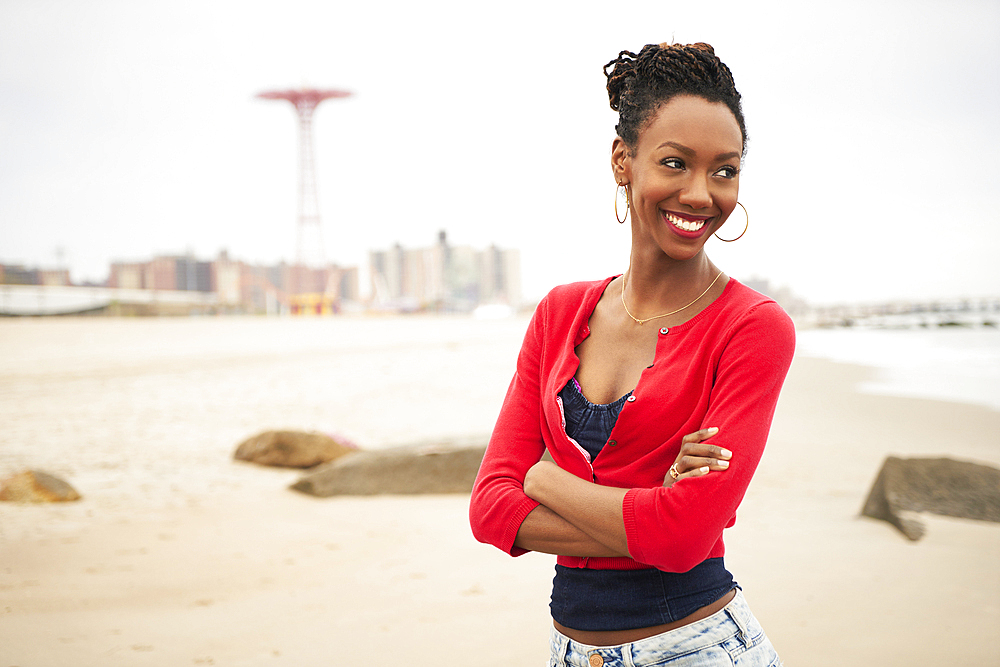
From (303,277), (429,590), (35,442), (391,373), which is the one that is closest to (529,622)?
(429,590)

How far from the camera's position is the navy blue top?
127 cm

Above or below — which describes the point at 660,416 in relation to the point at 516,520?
above

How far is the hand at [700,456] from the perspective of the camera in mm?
1225

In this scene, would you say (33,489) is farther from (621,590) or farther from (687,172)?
(687,172)

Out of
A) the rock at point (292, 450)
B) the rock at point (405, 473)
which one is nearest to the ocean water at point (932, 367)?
the rock at point (405, 473)

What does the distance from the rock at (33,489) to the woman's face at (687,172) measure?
5729 mm

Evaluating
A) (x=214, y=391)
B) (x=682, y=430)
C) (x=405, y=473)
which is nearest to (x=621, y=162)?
(x=682, y=430)

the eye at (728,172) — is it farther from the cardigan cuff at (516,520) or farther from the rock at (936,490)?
the rock at (936,490)

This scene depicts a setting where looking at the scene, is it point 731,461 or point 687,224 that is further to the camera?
point 687,224

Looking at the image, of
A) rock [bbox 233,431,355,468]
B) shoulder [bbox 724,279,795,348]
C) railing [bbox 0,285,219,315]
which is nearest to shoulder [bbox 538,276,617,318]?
shoulder [bbox 724,279,795,348]

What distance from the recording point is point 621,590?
4.28ft

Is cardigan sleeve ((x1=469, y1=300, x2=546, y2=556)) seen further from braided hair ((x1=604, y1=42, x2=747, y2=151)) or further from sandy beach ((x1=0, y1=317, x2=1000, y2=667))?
sandy beach ((x1=0, y1=317, x2=1000, y2=667))

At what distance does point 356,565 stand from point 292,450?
2.95 meters

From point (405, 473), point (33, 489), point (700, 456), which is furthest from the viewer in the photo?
point (405, 473)
